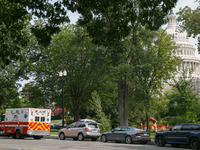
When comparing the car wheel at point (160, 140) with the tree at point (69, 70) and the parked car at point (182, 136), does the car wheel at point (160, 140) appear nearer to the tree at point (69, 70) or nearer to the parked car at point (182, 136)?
the parked car at point (182, 136)

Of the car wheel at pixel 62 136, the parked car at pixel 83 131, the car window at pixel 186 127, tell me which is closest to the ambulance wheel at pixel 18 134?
the car wheel at pixel 62 136

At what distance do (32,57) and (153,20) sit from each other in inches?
1302

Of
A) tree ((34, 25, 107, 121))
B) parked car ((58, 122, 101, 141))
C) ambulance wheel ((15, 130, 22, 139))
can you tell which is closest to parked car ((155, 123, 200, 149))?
parked car ((58, 122, 101, 141))

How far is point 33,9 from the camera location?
13.2 m

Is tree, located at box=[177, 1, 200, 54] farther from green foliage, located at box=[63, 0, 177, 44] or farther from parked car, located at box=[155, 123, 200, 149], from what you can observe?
green foliage, located at box=[63, 0, 177, 44]

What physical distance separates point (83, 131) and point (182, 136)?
908cm

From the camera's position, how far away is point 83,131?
2492 cm

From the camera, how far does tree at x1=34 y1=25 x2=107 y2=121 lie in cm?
3988

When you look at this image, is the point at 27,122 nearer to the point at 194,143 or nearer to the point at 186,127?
the point at 186,127

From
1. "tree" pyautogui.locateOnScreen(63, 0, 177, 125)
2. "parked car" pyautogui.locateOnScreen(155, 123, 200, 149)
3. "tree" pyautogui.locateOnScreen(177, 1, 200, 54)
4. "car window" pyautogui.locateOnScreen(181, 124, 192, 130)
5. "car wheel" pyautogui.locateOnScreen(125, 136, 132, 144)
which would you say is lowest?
"car wheel" pyautogui.locateOnScreen(125, 136, 132, 144)

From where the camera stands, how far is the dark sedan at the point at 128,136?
22200 millimetres

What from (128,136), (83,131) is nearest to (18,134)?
(83,131)

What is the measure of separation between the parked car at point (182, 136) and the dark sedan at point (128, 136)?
5.85 feet

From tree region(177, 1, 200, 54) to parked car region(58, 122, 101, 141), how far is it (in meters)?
12.5
